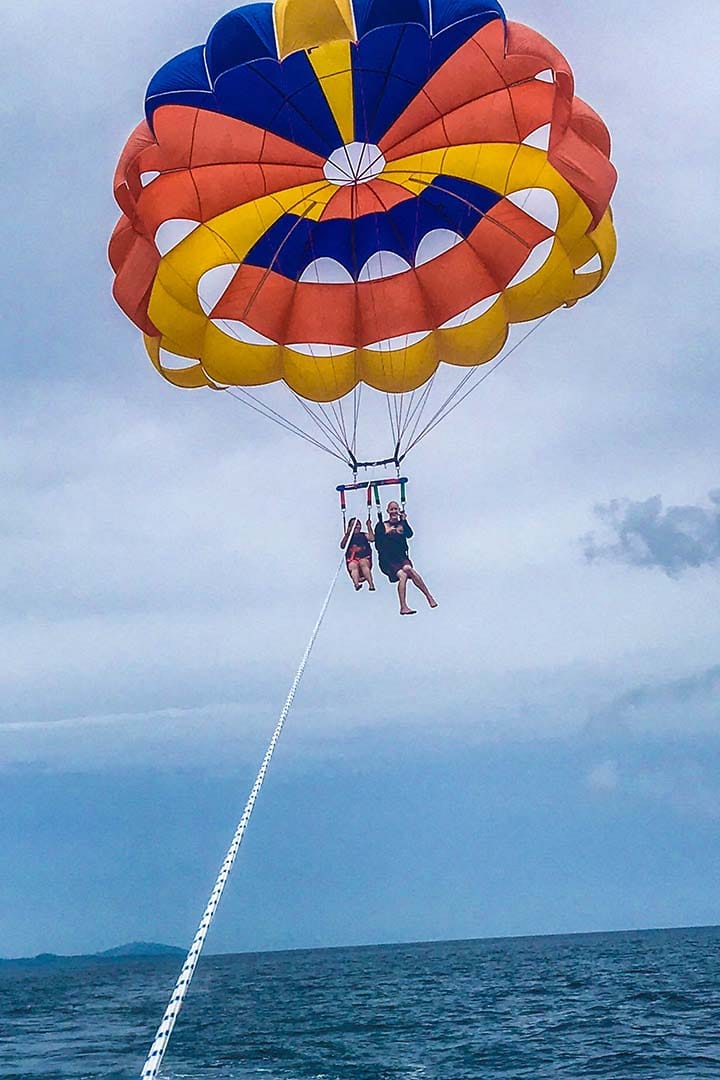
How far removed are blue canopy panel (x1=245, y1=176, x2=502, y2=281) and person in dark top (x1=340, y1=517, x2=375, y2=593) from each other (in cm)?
285

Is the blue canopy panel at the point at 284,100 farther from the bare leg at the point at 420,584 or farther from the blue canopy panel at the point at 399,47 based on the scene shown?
the bare leg at the point at 420,584

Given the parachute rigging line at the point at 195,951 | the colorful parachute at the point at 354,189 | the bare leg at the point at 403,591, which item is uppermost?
the colorful parachute at the point at 354,189

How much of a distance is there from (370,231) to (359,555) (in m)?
3.47

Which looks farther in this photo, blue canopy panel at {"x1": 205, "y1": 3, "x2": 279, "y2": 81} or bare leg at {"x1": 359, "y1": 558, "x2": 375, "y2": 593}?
bare leg at {"x1": 359, "y1": 558, "x2": 375, "y2": 593}

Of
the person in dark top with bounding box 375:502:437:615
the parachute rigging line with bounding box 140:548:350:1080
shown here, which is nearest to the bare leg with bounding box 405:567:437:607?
the person in dark top with bounding box 375:502:437:615

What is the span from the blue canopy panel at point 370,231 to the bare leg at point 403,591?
3.30 meters

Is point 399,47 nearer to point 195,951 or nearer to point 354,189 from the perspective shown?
point 354,189

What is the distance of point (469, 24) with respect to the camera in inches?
390

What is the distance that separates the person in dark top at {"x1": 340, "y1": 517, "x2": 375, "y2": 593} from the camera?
448 inches

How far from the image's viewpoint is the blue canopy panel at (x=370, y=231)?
1159 cm

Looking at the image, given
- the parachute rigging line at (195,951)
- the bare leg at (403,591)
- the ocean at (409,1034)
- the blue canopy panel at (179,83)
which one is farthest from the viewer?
the ocean at (409,1034)

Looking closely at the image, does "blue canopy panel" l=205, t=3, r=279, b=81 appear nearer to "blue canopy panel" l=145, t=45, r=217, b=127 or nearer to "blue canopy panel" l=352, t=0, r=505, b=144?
"blue canopy panel" l=145, t=45, r=217, b=127

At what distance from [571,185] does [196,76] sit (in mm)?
3503

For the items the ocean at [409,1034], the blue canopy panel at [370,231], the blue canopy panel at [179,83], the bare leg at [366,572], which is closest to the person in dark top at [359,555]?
the bare leg at [366,572]
